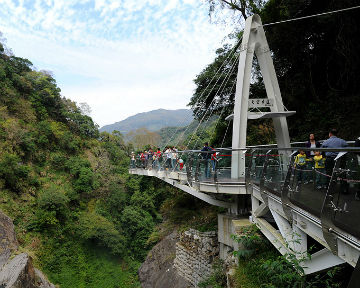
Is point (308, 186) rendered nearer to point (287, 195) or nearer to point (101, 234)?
point (287, 195)

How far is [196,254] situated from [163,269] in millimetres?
4430

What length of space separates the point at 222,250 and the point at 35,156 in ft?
62.3

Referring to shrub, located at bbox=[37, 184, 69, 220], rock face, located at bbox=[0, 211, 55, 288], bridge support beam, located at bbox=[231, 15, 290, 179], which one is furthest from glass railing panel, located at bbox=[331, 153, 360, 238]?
shrub, located at bbox=[37, 184, 69, 220]

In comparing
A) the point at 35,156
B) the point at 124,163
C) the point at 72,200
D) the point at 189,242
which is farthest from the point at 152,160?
the point at 124,163

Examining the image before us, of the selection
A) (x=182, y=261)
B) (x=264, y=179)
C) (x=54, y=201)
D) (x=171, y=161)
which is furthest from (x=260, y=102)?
(x=54, y=201)

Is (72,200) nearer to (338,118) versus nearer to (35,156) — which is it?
(35,156)

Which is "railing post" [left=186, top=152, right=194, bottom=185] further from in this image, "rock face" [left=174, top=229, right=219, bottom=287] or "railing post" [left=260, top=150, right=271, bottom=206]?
"railing post" [left=260, top=150, right=271, bottom=206]

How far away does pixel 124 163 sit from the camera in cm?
2872

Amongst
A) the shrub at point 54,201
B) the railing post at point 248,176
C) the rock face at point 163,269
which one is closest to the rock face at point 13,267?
the shrub at point 54,201

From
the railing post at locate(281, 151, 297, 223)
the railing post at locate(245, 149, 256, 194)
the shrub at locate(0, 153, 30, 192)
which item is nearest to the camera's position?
the railing post at locate(281, 151, 297, 223)

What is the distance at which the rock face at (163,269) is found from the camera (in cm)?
1219

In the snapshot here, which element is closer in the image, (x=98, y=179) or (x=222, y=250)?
(x=222, y=250)

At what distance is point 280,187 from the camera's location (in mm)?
4332

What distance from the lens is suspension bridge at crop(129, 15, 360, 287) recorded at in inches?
95.9
